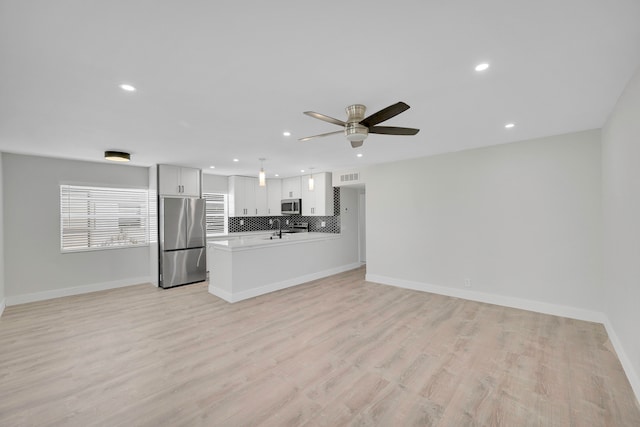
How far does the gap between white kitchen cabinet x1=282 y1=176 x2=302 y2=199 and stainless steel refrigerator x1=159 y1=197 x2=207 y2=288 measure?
236 cm

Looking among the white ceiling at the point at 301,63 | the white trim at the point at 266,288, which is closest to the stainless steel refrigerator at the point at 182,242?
the white trim at the point at 266,288

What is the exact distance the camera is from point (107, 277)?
520 centimetres

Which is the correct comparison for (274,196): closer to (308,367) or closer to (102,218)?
(102,218)

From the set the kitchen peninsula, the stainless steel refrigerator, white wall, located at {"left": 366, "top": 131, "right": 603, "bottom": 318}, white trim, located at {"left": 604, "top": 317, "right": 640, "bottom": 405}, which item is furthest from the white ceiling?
white trim, located at {"left": 604, "top": 317, "right": 640, "bottom": 405}

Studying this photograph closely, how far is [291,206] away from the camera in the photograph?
7.25 metres

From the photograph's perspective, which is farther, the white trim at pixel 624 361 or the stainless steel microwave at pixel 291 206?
the stainless steel microwave at pixel 291 206

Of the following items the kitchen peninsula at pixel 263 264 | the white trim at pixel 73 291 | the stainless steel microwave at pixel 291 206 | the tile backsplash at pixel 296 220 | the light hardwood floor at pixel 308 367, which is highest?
the stainless steel microwave at pixel 291 206

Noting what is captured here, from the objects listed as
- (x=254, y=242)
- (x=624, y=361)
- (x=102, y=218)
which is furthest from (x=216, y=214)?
(x=624, y=361)

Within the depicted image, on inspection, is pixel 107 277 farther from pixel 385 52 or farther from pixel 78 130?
pixel 385 52

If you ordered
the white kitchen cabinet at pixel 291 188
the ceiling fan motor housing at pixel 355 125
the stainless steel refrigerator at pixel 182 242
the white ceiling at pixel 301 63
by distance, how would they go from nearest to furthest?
the white ceiling at pixel 301 63 < the ceiling fan motor housing at pixel 355 125 < the stainless steel refrigerator at pixel 182 242 < the white kitchen cabinet at pixel 291 188

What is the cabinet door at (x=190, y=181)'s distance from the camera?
18.6 feet

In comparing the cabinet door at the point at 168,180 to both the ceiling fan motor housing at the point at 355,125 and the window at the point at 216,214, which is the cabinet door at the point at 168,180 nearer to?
the window at the point at 216,214

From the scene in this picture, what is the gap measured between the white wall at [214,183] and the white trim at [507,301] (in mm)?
4564

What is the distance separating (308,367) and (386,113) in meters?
2.36
